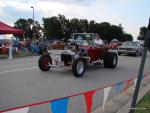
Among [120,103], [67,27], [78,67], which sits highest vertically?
[67,27]

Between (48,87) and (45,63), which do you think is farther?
(45,63)

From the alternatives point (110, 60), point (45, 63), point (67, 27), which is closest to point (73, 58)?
point (45, 63)

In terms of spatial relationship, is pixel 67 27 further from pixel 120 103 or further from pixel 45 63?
pixel 120 103

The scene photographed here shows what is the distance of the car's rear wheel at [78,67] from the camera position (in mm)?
12859

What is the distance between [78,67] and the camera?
43.3 feet

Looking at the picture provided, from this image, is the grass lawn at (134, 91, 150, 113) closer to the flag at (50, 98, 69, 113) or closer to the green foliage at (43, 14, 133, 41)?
the flag at (50, 98, 69, 113)

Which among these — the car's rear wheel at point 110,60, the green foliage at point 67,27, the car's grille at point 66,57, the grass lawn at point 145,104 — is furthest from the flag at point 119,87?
the green foliage at point 67,27

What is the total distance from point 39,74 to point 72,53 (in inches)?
62.0

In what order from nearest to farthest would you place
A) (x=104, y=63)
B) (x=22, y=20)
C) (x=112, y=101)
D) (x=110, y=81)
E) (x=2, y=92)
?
1. (x=112, y=101)
2. (x=2, y=92)
3. (x=110, y=81)
4. (x=104, y=63)
5. (x=22, y=20)

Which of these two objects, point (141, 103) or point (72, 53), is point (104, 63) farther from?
point (141, 103)

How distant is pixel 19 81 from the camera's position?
11594mm

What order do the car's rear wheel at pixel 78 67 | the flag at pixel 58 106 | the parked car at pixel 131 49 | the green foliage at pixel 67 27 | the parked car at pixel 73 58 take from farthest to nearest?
1. the green foliage at pixel 67 27
2. the parked car at pixel 131 49
3. the parked car at pixel 73 58
4. the car's rear wheel at pixel 78 67
5. the flag at pixel 58 106

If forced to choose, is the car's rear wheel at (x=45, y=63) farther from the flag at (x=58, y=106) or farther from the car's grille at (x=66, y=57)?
the flag at (x=58, y=106)

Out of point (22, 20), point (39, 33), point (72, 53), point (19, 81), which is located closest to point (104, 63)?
point (72, 53)
